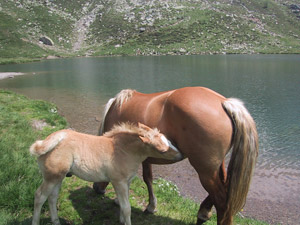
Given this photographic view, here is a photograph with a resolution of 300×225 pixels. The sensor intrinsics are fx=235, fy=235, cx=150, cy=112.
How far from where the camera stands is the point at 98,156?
3826mm

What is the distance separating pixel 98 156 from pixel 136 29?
96.4m

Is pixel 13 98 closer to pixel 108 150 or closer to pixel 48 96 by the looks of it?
pixel 48 96

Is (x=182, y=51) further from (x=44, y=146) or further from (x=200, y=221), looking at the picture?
(x=44, y=146)

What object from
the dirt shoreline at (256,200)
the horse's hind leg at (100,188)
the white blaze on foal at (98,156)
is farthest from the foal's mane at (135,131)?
the dirt shoreline at (256,200)

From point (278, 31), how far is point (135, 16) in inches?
2442

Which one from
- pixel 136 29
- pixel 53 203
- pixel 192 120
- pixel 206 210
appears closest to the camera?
pixel 192 120

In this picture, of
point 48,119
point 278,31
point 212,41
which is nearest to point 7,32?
point 212,41

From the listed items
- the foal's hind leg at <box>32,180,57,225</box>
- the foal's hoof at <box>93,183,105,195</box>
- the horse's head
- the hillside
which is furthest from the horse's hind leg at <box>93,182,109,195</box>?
the hillside

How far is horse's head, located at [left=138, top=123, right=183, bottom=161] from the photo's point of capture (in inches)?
144

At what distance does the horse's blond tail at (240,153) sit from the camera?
3.72 metres

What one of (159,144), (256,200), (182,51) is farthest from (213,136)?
(182,51)

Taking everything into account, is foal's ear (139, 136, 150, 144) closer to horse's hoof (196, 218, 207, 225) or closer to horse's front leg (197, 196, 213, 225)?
horse's front leg (197, 196, 213, 225)

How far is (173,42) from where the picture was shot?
82.6 m

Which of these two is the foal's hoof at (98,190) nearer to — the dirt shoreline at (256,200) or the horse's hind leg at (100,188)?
the horse's hind leg at (100,188)
